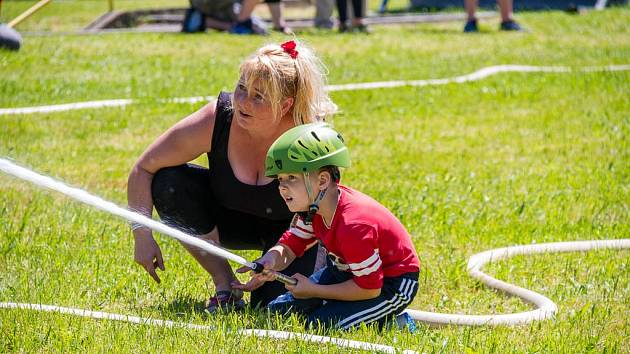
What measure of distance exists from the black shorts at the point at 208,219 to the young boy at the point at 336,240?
0.99 ft

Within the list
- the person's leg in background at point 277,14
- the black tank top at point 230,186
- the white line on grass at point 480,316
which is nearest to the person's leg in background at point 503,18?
the person's leg in background at point 277,14

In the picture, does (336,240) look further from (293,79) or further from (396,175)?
(396,175)

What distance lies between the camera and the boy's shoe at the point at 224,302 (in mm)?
4422

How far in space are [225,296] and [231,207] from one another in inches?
17.8

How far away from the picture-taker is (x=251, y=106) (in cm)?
437

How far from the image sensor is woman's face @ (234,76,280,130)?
436 cm

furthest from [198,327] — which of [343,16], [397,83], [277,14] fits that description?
[343,16]

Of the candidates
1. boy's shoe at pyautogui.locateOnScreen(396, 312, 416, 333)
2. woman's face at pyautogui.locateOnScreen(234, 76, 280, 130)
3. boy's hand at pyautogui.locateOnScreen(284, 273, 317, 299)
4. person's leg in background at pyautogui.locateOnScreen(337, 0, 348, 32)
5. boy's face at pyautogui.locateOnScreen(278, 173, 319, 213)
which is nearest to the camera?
boy's face at pyautogui.locateOnScreen(278, 173, 319, 213)

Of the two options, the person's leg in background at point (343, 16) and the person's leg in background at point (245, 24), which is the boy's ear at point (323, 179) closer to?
the person's leg in background at point (245, 24)

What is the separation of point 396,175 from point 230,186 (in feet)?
9.21

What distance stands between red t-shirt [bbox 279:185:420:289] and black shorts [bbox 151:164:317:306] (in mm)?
427

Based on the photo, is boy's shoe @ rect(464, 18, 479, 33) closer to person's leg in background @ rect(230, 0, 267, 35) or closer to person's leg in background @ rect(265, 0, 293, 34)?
person's leg in background @ rect(265, 0, 293, 34)

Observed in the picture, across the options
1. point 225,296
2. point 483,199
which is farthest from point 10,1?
point 225,296

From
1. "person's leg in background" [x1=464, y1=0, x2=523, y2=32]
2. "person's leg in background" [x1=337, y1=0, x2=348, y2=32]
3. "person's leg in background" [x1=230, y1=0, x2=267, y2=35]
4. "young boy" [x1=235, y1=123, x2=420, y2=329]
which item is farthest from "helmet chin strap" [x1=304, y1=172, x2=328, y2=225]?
"person's leg in background" [x1=464, y1=0, x2=523, y2=32]
